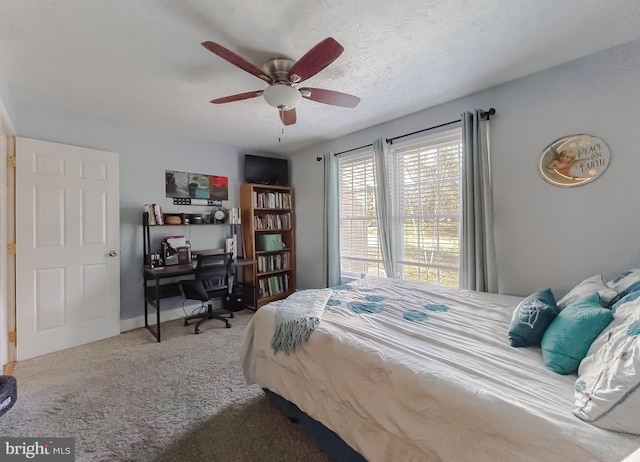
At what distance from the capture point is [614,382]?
793mm

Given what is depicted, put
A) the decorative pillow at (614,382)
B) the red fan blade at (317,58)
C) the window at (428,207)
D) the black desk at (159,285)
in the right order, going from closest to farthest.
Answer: the decorative pillow at (614,382), the red fan blade at (317,58), the window at (428,207), the black desk at (159,285)

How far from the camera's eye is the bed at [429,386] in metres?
0.80

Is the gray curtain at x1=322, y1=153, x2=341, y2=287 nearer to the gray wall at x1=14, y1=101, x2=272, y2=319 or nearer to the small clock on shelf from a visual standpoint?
the small clock on shelf

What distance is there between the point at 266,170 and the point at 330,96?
7.84ft

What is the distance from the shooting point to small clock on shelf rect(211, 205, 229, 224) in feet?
12.3

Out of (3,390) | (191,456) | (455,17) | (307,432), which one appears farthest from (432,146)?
(3,390)

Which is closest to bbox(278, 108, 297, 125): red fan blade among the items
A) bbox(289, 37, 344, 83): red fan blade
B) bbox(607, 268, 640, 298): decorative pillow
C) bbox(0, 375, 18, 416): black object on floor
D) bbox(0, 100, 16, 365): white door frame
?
bbox(289, 37, 344, 83): red fan blade

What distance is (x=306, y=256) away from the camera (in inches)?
168

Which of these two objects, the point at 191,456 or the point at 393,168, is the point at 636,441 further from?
the point at 393,168

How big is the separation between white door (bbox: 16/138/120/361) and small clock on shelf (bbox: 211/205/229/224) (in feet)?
3.63

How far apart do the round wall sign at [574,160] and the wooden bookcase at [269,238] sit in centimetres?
327

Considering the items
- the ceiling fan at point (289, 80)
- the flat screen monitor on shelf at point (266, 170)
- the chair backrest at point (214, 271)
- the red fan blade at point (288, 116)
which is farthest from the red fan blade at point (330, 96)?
the flat screen monitor on shelf at point (266, 170)

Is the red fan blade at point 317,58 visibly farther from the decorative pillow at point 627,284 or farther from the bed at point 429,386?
the decorative pillow at point 627,284

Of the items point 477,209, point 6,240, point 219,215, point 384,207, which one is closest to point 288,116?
point 384,207
